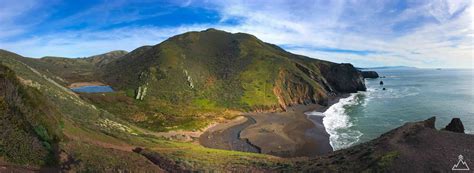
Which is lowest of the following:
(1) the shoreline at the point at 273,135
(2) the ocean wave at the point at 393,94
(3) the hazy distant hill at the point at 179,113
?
(1) the shoreline at the point at 273,135

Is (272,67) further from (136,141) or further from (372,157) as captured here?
(372,157)

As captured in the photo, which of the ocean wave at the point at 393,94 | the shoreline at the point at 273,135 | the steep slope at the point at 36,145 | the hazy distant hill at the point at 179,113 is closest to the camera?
the steep slope at the point at 36,145

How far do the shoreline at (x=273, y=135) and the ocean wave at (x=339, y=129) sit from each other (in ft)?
3.81

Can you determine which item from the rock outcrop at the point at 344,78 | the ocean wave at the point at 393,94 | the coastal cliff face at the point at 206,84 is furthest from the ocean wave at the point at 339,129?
the rock outcrop at the point at 344,78

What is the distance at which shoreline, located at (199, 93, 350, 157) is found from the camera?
50741 mm

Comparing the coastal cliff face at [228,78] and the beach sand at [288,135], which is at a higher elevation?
the coastal cliff face at [228,78]

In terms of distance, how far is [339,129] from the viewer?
64.5 metres

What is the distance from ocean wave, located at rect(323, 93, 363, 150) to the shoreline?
116cm

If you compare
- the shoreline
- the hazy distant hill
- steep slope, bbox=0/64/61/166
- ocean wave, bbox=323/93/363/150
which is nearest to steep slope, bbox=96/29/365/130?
the hazy distant hill

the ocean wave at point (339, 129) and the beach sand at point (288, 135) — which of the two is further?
the ocean wave at point (339, 129)

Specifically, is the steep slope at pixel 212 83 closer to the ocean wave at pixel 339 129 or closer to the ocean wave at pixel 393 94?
the ocean wave at pixel 393 94

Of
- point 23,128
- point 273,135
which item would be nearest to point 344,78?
point 273,135

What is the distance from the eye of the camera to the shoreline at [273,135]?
50741 millimetres

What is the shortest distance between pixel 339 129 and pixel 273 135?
14951mm
